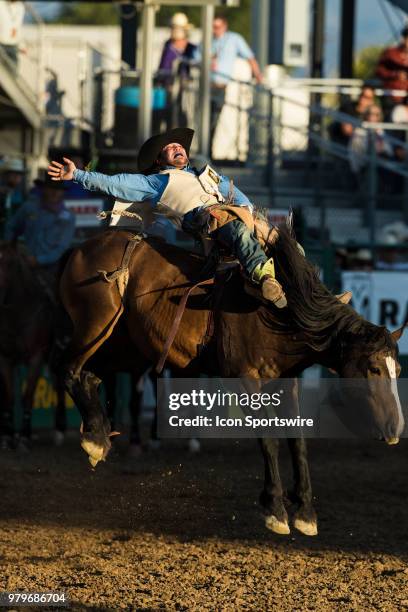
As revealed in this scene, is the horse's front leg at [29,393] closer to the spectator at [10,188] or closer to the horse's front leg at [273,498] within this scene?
the spectator at [10,188]

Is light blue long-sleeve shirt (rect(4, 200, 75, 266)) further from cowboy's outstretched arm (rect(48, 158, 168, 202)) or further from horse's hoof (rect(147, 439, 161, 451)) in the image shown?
cowboy's outstretched arm (rect(48, 158, 168, 202))

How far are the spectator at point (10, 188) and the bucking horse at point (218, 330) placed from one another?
362 cm

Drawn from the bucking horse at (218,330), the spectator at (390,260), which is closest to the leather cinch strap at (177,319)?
the bucking horse at (218,330)

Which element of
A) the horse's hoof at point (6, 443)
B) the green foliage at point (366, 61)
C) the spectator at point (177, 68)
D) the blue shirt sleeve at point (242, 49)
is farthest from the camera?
the green foliage at point (366, 61)

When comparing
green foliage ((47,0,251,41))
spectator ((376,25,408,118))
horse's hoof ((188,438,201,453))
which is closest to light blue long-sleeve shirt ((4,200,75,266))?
horse's hoof ((188,438,201,453))

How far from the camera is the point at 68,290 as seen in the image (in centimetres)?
810

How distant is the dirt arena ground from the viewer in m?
6.66

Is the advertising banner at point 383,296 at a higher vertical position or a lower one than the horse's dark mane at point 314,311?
lower

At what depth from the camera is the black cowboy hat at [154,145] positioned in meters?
7.89

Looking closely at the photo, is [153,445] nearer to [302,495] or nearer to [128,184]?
[128,184]

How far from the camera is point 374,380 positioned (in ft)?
22.9

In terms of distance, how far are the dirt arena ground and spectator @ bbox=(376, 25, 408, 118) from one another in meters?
6.35

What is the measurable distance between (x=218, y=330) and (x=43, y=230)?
445 centimetres

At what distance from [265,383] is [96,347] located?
127 centimetres
